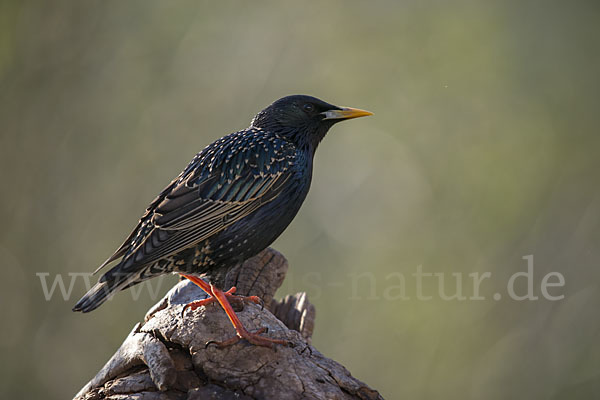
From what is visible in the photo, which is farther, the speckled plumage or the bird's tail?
the speckled plumage

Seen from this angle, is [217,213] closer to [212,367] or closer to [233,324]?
[233,324]

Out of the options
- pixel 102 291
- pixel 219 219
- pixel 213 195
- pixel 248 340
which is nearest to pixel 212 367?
pixel 248 340

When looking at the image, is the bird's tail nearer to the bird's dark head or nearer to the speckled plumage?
the speckled plumage

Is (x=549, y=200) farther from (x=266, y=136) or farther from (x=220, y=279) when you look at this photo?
(x=220, y=279)

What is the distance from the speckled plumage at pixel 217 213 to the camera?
3959 mm

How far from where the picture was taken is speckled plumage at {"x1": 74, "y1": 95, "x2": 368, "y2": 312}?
13.0 ft

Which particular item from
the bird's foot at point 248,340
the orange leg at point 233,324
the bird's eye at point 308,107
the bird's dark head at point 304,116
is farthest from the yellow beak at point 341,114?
the bird's foot at point 248,340

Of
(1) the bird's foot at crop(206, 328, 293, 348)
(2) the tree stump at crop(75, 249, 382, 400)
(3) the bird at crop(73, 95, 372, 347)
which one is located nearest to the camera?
(2) the tree stump at crop(75, 249, 382, 400)

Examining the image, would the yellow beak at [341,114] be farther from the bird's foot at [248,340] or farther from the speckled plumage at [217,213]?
the bird's foot at [248,340]

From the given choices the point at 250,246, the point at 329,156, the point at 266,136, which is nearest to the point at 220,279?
the point at 250,246

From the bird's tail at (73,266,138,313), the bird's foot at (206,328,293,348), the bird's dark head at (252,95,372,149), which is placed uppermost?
the bird's dark head at (252,95,372,149)

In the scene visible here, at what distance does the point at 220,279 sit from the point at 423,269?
439 centimetres

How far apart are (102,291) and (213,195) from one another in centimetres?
101

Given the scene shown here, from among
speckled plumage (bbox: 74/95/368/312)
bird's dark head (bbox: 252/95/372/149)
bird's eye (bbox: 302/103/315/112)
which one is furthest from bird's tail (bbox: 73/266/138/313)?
bird's eye (bbox: 302/103/315/112)
